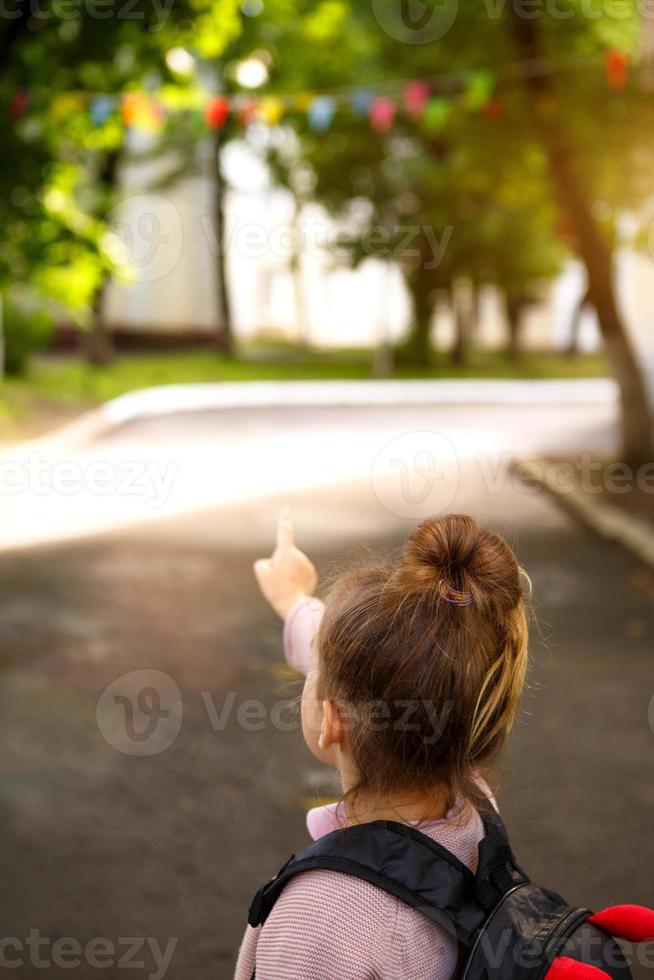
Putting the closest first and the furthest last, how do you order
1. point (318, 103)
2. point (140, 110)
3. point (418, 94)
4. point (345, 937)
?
point (345, 937), point (140, 110), point (418, 94), point (318, 103)

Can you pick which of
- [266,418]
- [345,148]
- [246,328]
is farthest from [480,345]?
[266,418]

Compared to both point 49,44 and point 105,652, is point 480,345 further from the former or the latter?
point 105,652

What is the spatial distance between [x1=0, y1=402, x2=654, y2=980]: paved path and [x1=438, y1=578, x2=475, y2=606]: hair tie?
0.49m

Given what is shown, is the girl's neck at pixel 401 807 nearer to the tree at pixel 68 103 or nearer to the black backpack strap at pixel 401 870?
the black backpack strap at pixel 401 870

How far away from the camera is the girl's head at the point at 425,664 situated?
1662mm

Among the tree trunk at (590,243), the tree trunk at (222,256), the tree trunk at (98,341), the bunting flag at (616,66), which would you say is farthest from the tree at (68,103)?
the tree trunk at (222,256)

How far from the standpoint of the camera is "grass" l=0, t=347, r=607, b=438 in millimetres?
19031

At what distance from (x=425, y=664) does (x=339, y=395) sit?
24492 millimetres

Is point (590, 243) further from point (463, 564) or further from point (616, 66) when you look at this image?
point (463, 564)

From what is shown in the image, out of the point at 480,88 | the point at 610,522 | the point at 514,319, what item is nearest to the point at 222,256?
the point at 514,319

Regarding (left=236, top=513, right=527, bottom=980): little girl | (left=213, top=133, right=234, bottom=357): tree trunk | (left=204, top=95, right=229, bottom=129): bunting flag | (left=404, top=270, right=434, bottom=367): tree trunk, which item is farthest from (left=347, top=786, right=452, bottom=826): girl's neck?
(left=404, top=270, right=434, bottom=367): tree trunk

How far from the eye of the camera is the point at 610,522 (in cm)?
1008

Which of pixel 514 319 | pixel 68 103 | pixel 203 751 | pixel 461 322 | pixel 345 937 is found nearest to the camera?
pixel 345 937

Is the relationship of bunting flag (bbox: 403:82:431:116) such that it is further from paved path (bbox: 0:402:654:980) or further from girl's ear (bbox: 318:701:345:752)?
girl's ear (bbox: 318:701:345:752)
